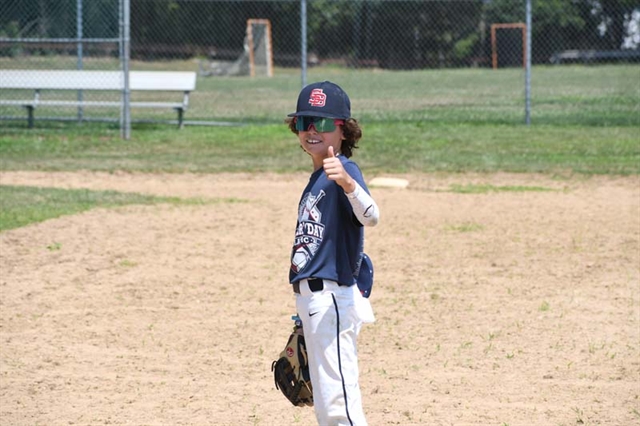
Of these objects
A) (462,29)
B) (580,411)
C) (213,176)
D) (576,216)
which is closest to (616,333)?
(580,411)

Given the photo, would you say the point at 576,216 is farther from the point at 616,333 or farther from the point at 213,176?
the point at 213,176

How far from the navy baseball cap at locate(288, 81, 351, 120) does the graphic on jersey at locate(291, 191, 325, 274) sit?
30 cm

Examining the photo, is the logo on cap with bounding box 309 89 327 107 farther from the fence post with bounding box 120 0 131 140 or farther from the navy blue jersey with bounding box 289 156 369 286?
the fence post with bounding box 120 0 131 140

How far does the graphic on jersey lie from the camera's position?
389cm

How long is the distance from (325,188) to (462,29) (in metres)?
31.1

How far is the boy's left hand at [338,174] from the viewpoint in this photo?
368 centimetres

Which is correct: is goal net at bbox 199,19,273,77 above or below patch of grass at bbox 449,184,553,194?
above

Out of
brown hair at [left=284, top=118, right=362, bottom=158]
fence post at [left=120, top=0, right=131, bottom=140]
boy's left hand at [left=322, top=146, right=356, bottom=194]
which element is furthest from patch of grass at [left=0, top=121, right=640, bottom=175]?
boy's left hand at [left=322, top=146, right=356, bottom=194]

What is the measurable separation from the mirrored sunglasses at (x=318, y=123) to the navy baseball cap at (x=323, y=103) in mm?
27

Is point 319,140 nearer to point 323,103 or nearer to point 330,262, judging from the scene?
point 323,103

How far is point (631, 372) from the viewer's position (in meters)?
5.92

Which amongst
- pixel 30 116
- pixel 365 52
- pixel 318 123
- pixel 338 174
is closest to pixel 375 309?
pixel 318 123

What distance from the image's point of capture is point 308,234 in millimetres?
3904

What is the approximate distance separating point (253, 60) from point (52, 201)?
25478mm
